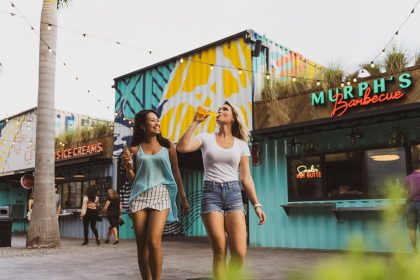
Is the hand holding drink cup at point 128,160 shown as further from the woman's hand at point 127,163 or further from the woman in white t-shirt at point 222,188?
the woman in white t-shirt at point 222,188

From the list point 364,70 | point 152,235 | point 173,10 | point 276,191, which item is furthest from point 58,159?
point 152,235

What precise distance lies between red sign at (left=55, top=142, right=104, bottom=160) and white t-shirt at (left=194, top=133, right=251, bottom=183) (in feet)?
40.8

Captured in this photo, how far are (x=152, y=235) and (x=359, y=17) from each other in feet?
23.5

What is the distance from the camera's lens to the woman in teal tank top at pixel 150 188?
4.20 metres

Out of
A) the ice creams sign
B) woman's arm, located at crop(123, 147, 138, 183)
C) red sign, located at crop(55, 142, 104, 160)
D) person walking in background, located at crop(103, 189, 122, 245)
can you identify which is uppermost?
the ice creams sign

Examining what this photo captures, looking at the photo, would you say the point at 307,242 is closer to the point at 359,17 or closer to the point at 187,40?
the point at 359,17

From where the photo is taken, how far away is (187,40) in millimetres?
13828

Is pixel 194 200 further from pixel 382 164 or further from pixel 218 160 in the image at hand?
pixel 218 160

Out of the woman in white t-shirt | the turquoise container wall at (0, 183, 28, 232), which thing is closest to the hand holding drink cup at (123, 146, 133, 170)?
the woman in white t-shirt

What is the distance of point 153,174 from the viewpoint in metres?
4.39

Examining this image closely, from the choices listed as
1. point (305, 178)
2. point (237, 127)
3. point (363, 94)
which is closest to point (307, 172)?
point (305, 178)

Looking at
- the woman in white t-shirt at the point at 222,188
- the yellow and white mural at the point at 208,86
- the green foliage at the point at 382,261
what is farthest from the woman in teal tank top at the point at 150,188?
the yellow and white mural at the point at 208,86

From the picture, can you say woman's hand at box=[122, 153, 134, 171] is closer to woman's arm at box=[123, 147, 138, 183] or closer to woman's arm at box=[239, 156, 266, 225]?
woman's arm at box=[123, 147, 138, 183]

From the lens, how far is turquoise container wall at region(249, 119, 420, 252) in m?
9.62
